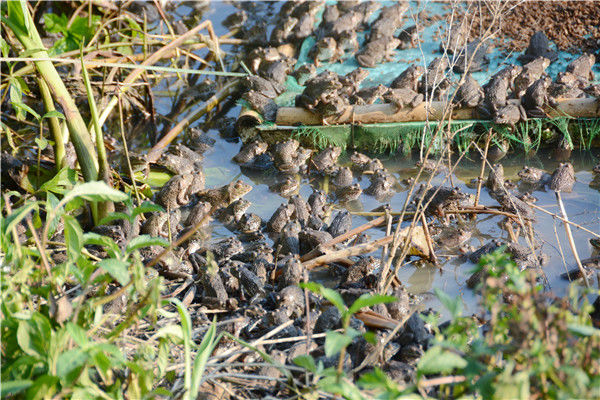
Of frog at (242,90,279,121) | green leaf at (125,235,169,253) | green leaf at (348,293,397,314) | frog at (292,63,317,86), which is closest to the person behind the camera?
green leaf at (348,293,397,314)

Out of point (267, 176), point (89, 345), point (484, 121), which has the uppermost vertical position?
point (89, 345)

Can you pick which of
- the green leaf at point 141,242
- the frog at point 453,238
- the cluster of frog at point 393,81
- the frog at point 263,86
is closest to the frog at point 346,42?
the cluster of frog at point 393,81

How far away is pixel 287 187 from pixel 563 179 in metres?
1.70

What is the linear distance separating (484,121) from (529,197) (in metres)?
0.79

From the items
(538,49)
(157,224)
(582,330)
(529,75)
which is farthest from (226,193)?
(538,49)

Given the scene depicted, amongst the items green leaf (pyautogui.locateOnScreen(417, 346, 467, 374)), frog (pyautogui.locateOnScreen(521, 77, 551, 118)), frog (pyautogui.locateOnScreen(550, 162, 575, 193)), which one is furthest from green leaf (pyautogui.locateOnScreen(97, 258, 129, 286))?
frog (pyautogui.locateOnScreen(521, 77, 551, 118))

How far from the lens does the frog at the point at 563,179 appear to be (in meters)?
3.74

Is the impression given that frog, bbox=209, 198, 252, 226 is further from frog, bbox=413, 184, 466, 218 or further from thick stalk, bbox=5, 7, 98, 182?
frog, bbox=413, 184, 466, 218

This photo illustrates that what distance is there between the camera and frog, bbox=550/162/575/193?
374 centimetres

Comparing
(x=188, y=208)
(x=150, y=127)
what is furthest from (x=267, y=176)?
(x=150, y=127)

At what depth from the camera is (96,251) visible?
9.84 ft

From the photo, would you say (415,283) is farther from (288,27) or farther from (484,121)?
(288,27)

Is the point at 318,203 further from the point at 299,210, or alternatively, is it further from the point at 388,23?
the point at 388,23

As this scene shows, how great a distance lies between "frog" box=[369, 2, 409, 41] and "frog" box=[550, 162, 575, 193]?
2115 millimetres
